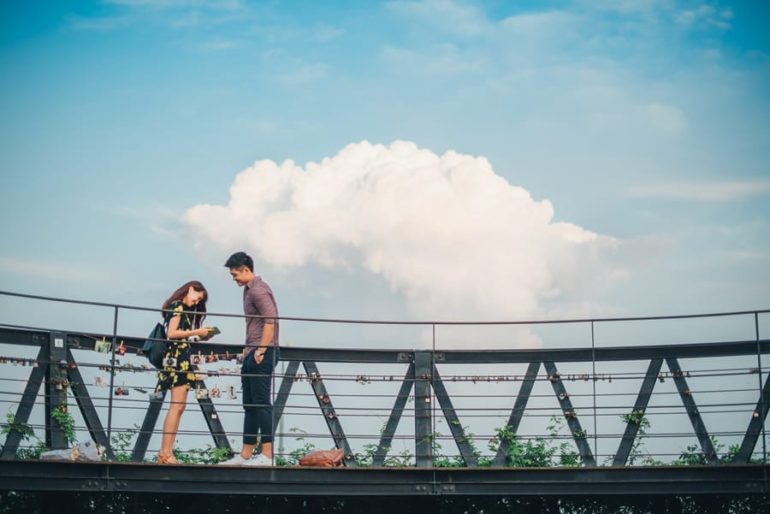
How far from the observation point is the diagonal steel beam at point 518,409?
13688 mm

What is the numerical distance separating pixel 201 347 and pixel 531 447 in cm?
397

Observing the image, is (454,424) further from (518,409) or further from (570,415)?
(570,415)

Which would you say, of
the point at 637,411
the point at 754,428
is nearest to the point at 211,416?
the point at 637,411

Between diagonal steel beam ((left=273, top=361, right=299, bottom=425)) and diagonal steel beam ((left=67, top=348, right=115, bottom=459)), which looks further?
diagonal steel beam ((left=273, top=361, right=299, bottom=425))

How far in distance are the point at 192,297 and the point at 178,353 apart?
0.63 m

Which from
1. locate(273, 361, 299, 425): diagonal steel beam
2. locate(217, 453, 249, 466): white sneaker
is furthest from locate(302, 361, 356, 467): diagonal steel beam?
locate(217, 453, 249, 466): white sneaker

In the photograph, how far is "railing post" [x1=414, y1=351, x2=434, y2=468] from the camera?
43.8 feet

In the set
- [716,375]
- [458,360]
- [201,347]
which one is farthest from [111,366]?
[716,375]

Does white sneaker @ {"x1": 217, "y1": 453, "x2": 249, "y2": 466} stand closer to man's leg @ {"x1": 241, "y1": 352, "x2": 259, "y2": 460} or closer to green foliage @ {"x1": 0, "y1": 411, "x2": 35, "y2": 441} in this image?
man's leg @ {"x1": 241, "y1": 352, "x2": 259, "y2": 460}

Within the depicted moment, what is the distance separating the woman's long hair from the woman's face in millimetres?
24

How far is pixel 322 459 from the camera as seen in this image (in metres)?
13.2

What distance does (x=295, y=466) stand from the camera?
13000mm

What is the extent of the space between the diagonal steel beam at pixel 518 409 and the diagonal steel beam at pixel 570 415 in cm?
20

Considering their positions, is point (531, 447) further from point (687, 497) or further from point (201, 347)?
point (201, 347)
